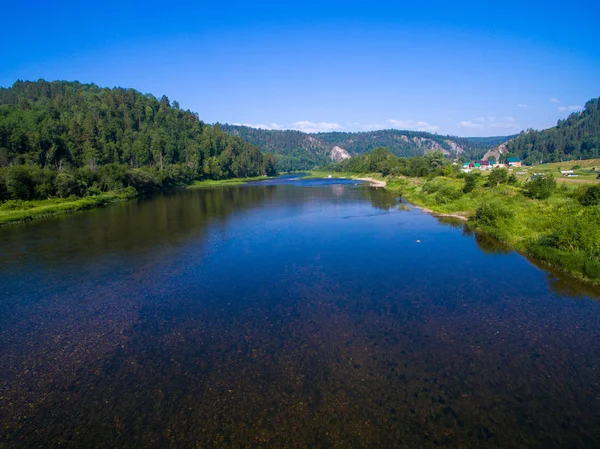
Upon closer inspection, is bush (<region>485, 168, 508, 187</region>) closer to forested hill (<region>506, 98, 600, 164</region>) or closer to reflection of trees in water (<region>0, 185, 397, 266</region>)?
reflection of trees in water (<region>0, 185, 397, 266</region>)

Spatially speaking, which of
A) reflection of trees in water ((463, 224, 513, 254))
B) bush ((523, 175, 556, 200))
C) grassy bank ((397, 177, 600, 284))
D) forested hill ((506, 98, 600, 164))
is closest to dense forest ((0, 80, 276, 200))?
reflection of trees in water ((463, 224, 513, 254))

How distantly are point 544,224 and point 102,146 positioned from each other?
100m

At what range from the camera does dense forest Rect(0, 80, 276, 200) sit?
179 ft

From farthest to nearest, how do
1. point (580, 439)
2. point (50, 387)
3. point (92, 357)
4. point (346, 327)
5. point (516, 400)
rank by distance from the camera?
point (346, 327)
point (92, 357)
point (50, 387)
point (516, 400)
point (580, 439)

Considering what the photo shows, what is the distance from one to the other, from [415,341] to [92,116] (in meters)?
113

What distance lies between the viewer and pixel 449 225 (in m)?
34.8

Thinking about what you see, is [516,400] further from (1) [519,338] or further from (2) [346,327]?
(2) [346,327]

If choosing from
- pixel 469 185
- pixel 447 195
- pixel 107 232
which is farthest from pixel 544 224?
pixel 107 232

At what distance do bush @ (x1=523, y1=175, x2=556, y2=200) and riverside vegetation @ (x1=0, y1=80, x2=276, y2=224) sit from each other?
58.4 meters

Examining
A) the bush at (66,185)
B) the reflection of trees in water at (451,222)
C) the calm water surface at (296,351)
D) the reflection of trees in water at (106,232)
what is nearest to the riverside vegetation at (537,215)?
the reflection of trees in water at (451,222)

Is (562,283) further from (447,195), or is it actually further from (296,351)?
(447,195)

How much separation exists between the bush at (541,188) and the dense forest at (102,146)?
63.4m

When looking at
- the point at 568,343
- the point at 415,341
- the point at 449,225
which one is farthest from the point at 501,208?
the point at 415,341

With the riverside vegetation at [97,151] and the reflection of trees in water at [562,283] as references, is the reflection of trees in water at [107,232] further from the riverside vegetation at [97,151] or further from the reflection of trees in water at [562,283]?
the reflection of trees in water at [562,283]
